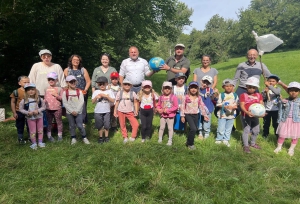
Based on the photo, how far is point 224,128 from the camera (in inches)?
223

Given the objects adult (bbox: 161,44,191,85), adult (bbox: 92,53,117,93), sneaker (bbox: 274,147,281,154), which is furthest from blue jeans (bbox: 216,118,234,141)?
adult (bbox: 92,53,117,93)

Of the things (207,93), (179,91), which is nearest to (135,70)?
(179,91)

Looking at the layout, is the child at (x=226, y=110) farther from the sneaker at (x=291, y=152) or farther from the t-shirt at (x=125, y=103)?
the t-shirt at (x=125, y=103)

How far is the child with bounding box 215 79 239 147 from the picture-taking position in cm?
545

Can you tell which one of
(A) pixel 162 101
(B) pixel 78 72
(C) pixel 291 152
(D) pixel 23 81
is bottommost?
(C) pixel 291 152

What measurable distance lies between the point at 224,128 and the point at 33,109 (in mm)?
4511

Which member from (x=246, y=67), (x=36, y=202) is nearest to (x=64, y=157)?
(x=36, y=202)

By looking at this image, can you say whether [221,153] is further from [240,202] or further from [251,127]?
[240,202]

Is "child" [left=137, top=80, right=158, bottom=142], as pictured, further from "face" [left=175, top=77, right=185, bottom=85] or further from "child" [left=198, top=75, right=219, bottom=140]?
"child" [left=198, top=75, right=219, bottom=140]

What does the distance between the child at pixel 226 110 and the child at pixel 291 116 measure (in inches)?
40.0

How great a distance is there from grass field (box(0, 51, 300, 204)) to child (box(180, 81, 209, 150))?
1.11 ft

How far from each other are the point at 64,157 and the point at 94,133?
1827 mm

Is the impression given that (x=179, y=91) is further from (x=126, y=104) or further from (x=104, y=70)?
(x=104, y=70)

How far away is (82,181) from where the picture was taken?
371 cm
